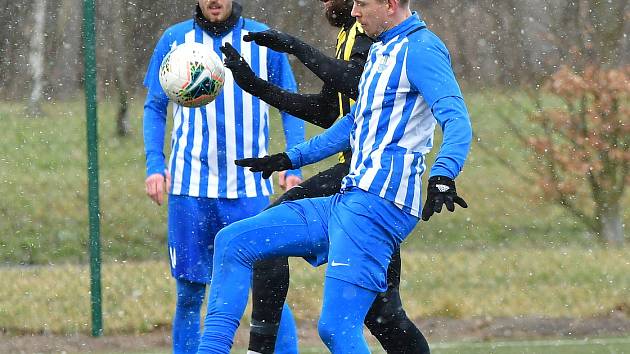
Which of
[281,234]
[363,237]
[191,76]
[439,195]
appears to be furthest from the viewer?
[191,76]

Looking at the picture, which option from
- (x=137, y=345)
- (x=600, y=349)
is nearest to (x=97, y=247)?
(x=137, y=345)

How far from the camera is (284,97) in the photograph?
460 cm

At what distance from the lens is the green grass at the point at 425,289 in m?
6.76

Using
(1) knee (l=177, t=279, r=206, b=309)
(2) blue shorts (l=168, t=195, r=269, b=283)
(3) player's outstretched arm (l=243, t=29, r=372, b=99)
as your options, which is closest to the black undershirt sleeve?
(3) player's outstretched arm (l=243, t=29, r=372, b=99)

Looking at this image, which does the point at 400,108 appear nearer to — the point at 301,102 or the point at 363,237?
the point at 363,237

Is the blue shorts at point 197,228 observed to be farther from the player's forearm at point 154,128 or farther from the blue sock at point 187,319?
the player's forearm at point 154,128

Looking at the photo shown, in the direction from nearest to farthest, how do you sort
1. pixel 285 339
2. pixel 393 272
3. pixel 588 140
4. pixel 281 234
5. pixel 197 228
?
pixel 281 234, pixel 393 272, pixel 285 339, pixel 197 228, pixel 588 140

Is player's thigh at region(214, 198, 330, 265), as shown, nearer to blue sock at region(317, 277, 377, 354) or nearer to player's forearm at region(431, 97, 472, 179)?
blue sock at region(317, 277, 377, 354)

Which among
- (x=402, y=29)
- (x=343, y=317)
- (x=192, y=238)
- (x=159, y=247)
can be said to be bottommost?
(x=159, y=247)

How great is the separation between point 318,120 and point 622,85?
328 centimetres

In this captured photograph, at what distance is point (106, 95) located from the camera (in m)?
7.55

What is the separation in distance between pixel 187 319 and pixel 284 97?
126 cm

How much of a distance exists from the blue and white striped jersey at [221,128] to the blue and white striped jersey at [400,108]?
1330mm

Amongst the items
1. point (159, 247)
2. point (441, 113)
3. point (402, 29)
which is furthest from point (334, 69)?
point (159, 247)
